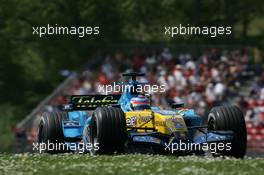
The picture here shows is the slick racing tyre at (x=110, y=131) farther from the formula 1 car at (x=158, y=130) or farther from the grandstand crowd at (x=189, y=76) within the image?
the grandstand crowd at (x=189, y=76)

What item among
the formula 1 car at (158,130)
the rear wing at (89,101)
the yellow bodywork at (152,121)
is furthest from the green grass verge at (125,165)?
the rear wing at (89,101)

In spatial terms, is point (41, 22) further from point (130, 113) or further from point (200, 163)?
point (200, 163)

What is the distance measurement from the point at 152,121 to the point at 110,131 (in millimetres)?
1725

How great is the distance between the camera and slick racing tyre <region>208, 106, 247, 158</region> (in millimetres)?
17578

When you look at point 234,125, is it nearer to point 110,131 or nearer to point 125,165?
point 110,131

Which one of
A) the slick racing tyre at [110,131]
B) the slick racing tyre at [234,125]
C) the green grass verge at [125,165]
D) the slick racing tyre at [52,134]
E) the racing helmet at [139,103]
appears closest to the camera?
the green grass verge at [125,165]

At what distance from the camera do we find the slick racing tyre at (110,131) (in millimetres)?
17078

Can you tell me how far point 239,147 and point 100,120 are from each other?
282 centimetres

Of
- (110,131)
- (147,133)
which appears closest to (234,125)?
(147,133)

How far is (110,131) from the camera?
56.0ft

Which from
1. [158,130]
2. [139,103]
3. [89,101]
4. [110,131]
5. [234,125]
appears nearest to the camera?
[110,131]

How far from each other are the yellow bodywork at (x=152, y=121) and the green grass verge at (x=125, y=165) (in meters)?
1.68

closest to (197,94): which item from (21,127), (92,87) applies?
(92,87)

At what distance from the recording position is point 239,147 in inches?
692
